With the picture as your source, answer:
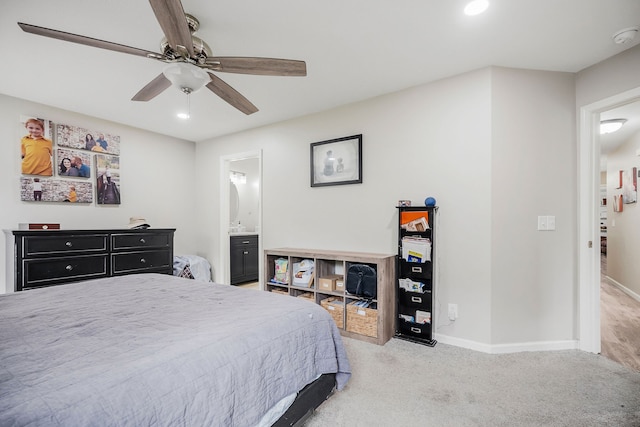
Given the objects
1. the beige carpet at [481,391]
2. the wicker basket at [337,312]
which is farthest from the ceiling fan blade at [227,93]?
the beige carpet at [481,391]

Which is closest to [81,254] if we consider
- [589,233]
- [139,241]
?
[139,241]

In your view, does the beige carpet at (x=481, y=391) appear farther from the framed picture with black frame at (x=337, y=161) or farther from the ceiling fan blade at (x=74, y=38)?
the ceiling fan blade at (x=74, y=38)

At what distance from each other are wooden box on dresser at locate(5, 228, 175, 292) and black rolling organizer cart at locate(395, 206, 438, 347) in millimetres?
2900

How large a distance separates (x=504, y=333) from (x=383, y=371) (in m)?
1.15

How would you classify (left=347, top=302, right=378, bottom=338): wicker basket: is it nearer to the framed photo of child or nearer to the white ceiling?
the white ceiling

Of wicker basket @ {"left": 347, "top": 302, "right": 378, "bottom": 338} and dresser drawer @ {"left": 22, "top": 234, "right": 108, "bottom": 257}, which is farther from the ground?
dresser drawer @ {"left": 22, "top": 234, "right": 108, "bottom": 257}

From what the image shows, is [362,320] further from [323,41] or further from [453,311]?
[323,41]

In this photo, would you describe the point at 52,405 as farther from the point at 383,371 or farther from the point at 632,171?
the point at 632,171

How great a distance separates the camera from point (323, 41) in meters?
2.18

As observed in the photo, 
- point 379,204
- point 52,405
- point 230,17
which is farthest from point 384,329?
point 230,17

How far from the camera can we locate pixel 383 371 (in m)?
2.22

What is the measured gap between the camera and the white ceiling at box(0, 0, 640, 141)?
183 centimetres

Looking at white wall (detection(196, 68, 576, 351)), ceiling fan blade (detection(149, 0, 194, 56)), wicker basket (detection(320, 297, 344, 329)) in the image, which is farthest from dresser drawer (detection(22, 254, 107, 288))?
white wall (detection(196, 68, 576, 351))

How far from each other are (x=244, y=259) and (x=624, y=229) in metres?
5.97
